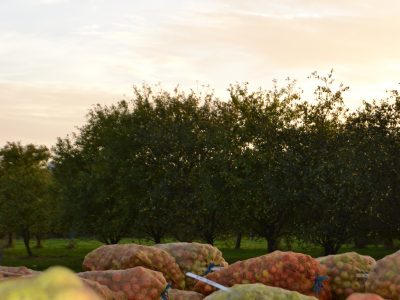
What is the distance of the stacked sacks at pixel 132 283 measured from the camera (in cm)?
453

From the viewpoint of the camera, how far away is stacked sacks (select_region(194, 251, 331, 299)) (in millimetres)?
5023

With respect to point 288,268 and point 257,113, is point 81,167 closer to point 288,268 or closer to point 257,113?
point 257,113

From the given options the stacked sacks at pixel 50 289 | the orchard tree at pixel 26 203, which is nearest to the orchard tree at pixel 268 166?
the orchard tree at pixel 26 203

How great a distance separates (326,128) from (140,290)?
36869mm

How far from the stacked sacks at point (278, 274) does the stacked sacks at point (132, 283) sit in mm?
573

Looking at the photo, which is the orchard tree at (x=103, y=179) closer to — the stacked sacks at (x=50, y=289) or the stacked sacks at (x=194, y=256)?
the stacked sacks at (x=194, y=256)

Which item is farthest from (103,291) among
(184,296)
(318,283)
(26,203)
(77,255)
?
(26,203)

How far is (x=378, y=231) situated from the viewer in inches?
1475

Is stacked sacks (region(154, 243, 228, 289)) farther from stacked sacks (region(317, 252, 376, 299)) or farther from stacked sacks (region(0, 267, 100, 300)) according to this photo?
stacked sacks (region(0, 267, 100, 300))

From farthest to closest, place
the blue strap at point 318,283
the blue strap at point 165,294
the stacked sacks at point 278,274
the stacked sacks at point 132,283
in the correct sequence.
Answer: the blue strap at point 318,283
the stacked sacks at point 278,274
the blue strap at point 165,294
the stacked sacks at point 132,283

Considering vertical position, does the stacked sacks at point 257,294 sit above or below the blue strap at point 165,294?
above

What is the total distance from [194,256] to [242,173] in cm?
3562

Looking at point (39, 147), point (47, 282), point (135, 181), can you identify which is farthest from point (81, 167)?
point (47, 282)

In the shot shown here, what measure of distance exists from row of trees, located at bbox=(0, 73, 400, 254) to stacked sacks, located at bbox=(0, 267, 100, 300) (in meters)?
36.2
